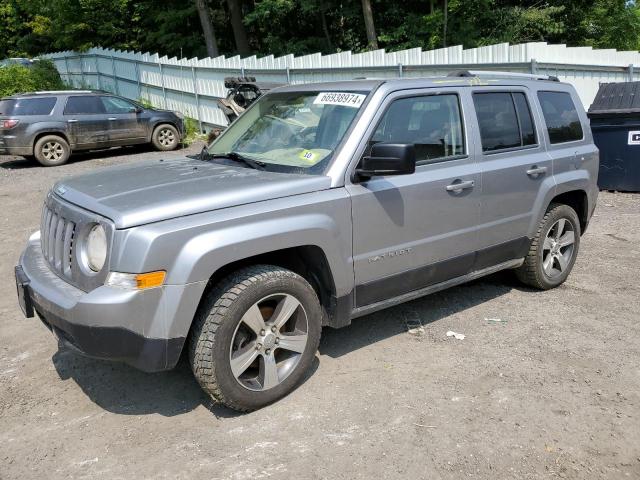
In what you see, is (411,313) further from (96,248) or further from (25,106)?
(25,106)

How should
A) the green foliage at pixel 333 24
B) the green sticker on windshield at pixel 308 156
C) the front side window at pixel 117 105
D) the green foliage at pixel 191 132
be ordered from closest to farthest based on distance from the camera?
1. the green sticker on windshield at pixel 308 156
2. the front side window at pixel 117 105
3. the green foliage at pixel 191 132
4. the green foliage at pixel 333 24

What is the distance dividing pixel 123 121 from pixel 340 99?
36.5 ft

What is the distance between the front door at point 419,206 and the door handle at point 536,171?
641mm

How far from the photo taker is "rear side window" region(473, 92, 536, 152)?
473 centimetres

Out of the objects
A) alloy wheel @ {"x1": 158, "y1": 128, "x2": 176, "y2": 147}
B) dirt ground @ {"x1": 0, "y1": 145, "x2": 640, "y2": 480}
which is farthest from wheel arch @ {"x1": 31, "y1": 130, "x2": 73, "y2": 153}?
dirt ground @ {"x1": 0, "y1": 145, "x2": 640, "y2": 480}

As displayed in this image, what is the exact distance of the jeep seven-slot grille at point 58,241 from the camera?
354cm

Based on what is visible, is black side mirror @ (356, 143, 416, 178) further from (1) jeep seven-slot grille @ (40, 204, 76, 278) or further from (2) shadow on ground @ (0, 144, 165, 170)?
(2) shadow on ground @ (0, 144, 165, 170)

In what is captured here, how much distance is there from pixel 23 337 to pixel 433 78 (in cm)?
370

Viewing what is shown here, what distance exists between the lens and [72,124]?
13.6m

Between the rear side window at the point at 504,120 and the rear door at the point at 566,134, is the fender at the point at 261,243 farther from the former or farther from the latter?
the rear door at the point at 566,134

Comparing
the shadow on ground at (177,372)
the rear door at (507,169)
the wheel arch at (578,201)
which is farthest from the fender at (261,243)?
the wheel arch at (578,201)

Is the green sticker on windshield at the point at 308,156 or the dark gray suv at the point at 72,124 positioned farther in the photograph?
the dark gray suv at the point at 72,124

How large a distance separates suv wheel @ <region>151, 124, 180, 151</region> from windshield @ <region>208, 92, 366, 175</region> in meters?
10.4

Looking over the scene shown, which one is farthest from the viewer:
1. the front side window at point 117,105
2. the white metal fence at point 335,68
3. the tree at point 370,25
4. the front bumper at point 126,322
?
the tree at point 370,25
